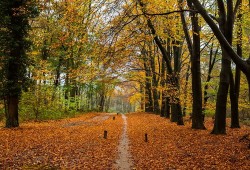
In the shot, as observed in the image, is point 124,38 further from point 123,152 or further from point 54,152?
point 54,152

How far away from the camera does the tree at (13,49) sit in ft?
62.7

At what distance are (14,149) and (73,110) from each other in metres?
26.5

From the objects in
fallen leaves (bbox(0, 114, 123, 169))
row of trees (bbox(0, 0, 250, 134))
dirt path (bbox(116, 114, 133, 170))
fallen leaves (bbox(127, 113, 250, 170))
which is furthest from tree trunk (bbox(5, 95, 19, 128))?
fallen leaves (bbox(127, 113, 250, 170))

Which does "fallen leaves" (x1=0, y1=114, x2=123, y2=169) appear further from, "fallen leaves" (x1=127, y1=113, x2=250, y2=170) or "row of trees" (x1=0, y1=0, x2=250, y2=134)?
"row of trees" (x1=0, y1=0, x2=250, y2=134)

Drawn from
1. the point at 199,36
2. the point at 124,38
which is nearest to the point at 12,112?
the point at 124,38

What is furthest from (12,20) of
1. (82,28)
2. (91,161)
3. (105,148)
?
(91,161)

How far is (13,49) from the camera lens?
19.3 m

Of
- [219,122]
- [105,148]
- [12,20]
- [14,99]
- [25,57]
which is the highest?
[12,20]

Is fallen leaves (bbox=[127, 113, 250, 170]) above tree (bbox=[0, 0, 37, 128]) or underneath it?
underneath

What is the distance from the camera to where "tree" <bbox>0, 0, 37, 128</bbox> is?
19109 mm

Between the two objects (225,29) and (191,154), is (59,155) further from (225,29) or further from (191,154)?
(225,29)

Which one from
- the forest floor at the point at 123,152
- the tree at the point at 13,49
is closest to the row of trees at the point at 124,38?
the tree at the point at 13,49

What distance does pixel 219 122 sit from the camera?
1559 cm

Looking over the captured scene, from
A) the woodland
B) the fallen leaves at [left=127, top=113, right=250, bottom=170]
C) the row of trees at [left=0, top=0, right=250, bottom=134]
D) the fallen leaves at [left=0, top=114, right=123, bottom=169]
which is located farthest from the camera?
the row of trees at [left=0, top=0, right=250, bottom=134]
